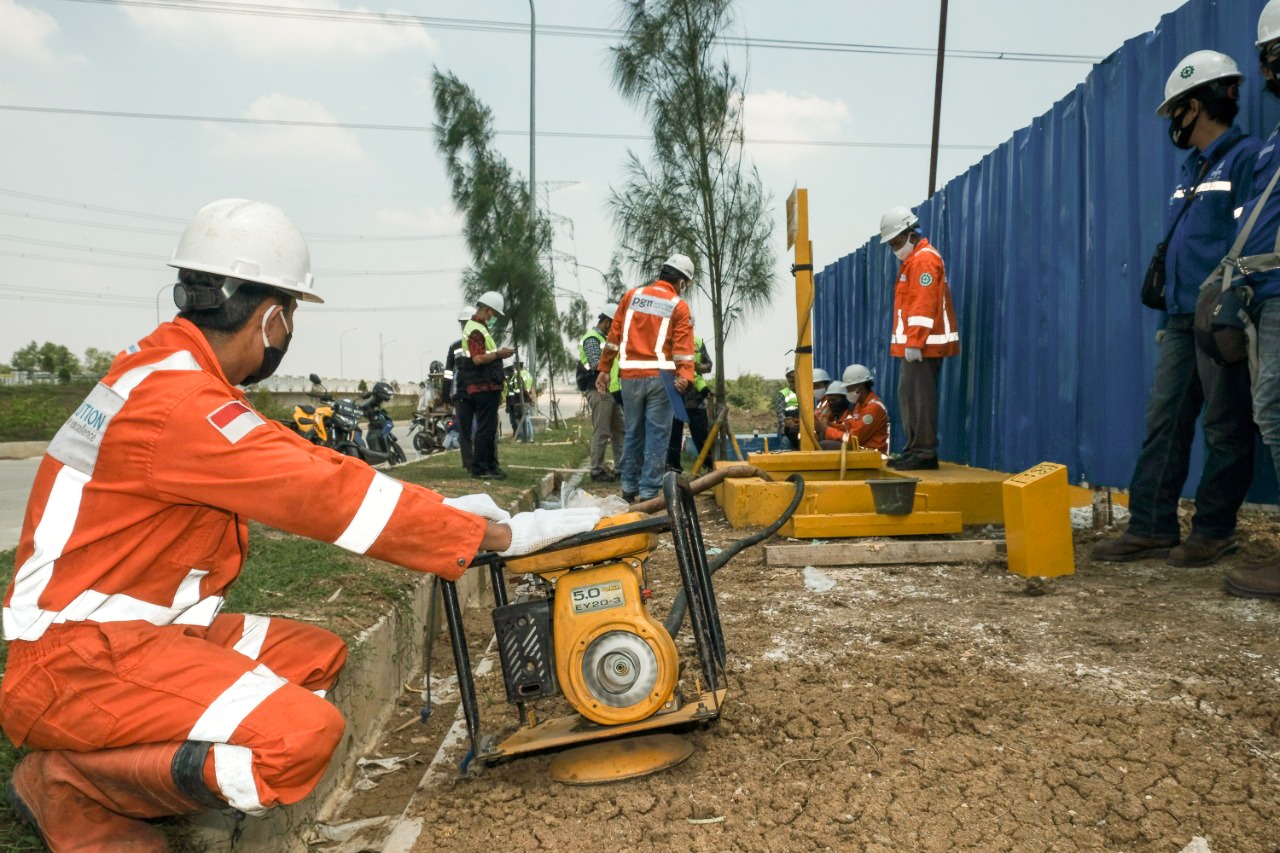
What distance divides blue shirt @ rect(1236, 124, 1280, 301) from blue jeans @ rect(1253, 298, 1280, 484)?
0.06 meters

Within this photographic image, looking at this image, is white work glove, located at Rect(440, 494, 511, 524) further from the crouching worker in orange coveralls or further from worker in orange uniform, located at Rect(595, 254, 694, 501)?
worker in orange uniform, located at Rect(595, 254, 694, 501)

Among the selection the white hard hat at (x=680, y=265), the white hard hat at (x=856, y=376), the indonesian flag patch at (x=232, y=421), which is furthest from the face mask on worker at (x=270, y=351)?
the white hard hat at (x=856, y=376)

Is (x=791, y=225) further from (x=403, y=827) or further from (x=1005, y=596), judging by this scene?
(x=403, y=827)

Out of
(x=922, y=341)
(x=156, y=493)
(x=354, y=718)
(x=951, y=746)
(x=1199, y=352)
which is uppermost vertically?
(x=922, y=341)

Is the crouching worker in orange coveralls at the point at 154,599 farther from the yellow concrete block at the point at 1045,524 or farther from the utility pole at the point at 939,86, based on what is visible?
the utility pole at the point at 939,86

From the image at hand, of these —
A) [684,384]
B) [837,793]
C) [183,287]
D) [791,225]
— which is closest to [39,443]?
[684,384]

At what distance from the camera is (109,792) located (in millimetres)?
2035

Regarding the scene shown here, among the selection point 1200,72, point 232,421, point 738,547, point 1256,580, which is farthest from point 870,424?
point 232,421

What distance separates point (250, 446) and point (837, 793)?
1683 millimetres

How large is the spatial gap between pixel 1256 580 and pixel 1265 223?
4.62 ft

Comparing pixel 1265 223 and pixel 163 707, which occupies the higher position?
pixel 1265 223

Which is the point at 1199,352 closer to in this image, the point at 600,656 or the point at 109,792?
the point at 600,656

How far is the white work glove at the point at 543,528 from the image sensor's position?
96.7 inches

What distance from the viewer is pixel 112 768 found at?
6.56ft
